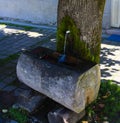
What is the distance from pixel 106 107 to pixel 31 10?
6520 mm

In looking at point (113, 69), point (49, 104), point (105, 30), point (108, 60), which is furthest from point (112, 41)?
point (49, 104)

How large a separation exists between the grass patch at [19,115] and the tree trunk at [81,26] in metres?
1.24

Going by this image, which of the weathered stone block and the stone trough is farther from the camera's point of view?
the weathered stone block

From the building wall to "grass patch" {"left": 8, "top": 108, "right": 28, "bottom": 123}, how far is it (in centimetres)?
576

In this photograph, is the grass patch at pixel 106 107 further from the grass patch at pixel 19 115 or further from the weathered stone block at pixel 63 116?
the grass patch at pixel 19 115

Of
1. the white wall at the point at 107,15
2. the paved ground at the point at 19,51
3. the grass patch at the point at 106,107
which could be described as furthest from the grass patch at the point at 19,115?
the white wall at the point at 107,15

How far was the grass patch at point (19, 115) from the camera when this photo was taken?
16.4 ft

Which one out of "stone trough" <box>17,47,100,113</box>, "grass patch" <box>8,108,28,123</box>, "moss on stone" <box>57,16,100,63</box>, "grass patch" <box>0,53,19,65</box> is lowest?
"grass patch" <box>8,108,28,123</box>

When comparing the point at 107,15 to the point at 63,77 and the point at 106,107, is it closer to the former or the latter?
the point at 106,107

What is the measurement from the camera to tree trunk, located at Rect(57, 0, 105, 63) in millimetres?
4891

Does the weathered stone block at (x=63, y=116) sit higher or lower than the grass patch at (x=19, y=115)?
higher

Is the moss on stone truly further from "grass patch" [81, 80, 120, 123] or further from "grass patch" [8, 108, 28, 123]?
"grass patch" [8, 108, 28, 123]

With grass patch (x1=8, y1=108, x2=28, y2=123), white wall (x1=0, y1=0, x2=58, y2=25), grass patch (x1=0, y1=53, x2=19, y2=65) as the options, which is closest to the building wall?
white wall (x1=0, y1=0, x2=58, y2=25)

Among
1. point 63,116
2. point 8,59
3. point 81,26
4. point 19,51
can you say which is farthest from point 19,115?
point 19,51
